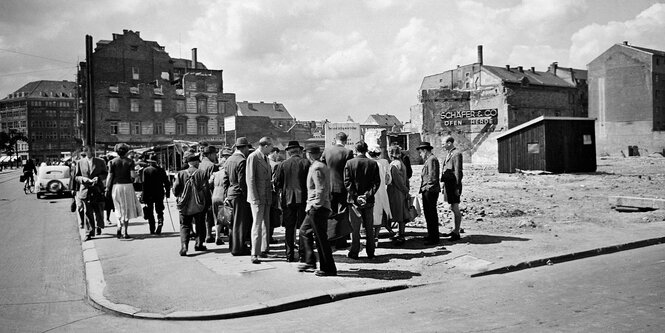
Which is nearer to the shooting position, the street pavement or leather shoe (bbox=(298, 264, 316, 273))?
the street pavement

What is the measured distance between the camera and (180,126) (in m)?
62.7

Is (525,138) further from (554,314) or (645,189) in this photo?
(554,314)

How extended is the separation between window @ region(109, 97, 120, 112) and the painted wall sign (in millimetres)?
38194

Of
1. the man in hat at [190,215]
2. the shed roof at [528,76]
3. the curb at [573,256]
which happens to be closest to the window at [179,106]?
the shed roof at [528,76]

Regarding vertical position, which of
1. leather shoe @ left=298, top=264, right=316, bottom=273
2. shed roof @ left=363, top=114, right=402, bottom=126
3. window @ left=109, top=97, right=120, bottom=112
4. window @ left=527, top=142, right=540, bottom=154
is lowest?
leather shoe @ left=298, top=264, right=316, bottom=273

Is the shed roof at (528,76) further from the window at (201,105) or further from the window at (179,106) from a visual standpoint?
the window at (179,106)

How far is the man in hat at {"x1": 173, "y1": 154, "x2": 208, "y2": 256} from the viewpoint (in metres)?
8.63

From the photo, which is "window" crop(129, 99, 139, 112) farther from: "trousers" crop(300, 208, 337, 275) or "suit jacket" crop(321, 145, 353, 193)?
"trousers" crop(300, 208, 337, 275)

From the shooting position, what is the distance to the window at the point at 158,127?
6067 cm

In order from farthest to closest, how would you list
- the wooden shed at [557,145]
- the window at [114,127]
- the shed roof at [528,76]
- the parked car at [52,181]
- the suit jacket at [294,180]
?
the shed roof at [528,76] → the window at [114,127] → the wooden shed at [557,145] → the parked car at [52,181] → the suit jacket at [294,180]

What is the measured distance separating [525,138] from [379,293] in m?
22.1

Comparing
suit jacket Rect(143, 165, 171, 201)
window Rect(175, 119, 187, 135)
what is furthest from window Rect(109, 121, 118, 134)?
suit jacket Rect(143, 165, 171, 201)

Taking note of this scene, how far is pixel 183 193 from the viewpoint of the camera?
28.6 feet

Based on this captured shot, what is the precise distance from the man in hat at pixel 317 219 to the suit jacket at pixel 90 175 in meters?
5.83
